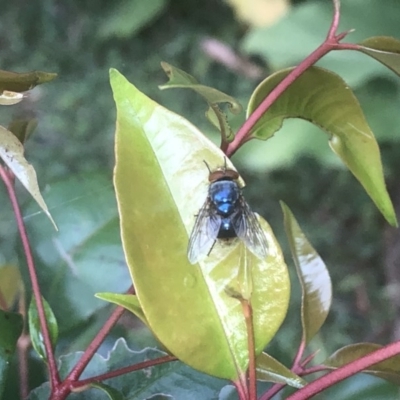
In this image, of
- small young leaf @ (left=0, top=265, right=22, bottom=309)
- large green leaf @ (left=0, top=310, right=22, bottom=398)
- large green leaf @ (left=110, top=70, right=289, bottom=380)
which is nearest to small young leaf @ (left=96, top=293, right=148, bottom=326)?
large green leaf @ (left=110, top=70, right=289, bottom=380)

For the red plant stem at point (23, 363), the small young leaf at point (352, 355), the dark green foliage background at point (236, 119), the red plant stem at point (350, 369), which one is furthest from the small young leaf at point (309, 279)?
the dark green foliage background at point (236, 119)

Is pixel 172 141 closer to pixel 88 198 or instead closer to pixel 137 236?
pixel 137 236

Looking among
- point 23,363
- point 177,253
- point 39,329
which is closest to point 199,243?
point 177,253

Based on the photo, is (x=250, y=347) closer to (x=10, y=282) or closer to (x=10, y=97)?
(x=10, y=97)

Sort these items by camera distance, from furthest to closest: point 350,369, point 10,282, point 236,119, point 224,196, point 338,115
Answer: point 236,119, point 10,282, point 224,196, point 338,115, point 350,369

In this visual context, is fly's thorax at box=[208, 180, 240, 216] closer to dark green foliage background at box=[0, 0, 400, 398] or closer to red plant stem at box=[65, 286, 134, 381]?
red plant stem at box=[65, 286, 134, 381]

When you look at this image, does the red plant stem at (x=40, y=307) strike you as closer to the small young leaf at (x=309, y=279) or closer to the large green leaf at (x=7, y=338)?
the large green leaf at (x=7, y=338)
